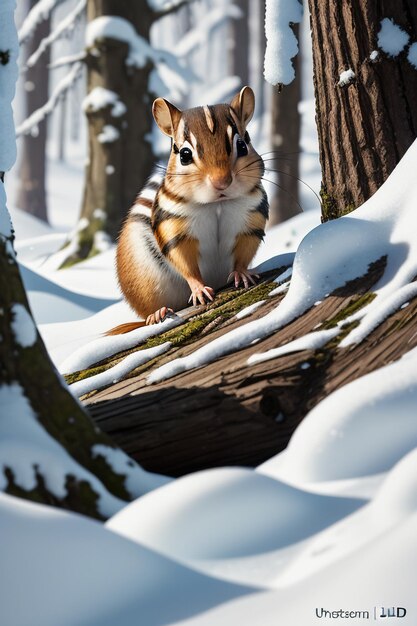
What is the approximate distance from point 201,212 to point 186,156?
299mm

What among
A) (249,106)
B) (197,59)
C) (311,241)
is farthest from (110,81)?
(197,59)

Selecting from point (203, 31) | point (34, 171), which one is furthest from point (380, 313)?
point (203, 31)

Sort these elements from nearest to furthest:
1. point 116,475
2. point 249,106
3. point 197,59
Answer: point 116,475 → point 249,106 → point 197,59

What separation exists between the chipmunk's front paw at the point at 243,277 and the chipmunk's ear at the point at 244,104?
756mm

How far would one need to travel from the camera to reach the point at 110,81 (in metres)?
11.6

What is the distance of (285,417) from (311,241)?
31.3 inches

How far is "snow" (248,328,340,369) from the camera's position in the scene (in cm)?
378

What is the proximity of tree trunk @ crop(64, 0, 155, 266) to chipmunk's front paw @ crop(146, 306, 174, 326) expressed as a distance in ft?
22.4

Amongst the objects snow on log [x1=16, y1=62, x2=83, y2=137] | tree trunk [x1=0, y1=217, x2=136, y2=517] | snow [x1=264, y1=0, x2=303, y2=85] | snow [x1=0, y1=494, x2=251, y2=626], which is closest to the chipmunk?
snow [x1=264, y1=0, x2=303, y2=85]

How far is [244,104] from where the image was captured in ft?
15.9

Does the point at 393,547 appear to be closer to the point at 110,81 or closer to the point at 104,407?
the point at 104,407

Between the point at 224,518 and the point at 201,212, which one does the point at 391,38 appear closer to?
the point at 201,212

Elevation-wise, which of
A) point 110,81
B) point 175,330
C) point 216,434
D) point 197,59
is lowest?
point 216,434

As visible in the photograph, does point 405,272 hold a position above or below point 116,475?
above
